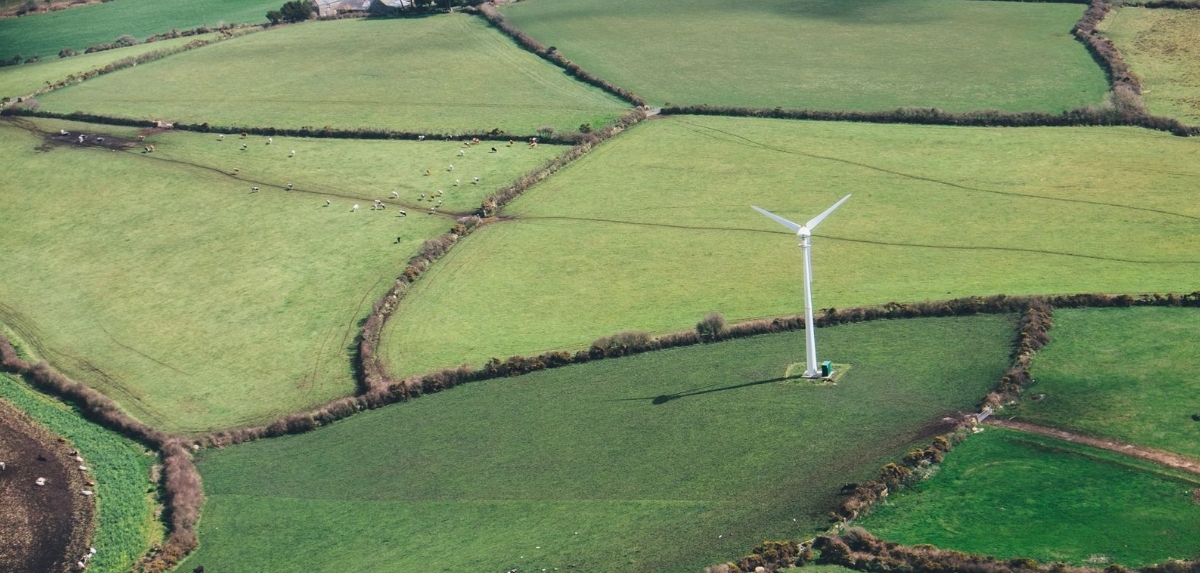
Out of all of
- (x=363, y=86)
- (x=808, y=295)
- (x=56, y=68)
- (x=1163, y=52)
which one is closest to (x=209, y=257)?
(x=363, y=86)

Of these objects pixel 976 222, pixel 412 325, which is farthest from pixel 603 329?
pixel 976 222

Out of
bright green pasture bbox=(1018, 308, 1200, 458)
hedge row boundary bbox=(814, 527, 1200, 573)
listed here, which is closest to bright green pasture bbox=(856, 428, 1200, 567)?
hedge row boundary bbox=(814, 527, 1200, 573)

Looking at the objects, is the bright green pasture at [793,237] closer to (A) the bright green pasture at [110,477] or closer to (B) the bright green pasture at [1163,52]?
(B) the bright green pasture at [1163,52]

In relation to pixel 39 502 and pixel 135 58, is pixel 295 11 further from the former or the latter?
pixel 39 502

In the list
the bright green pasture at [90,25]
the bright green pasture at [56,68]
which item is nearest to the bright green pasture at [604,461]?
the bright green pasture at [56,68]

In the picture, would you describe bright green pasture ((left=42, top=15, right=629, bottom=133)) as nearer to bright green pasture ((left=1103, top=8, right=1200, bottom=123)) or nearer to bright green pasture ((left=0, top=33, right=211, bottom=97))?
bright green pasture ((left=0, top=33, right=211, bottom=97))

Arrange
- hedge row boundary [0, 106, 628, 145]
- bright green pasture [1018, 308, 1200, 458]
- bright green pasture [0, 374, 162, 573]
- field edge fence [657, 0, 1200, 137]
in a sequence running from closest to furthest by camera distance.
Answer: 1. bright green pasture [1018, 308, 1200, 458]
2. bright green pasture [0, 374, 162, 573]
3. field edge fence [657, 0, 1200, 137]
4. hedge row boundary [0, 106, 628, 145]
